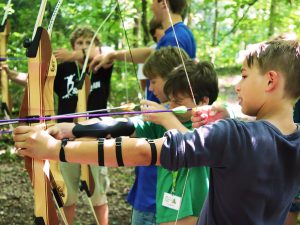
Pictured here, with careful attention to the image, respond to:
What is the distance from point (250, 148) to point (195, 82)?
0.77 meters

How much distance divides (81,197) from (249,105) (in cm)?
315

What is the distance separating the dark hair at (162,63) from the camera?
2.08 m

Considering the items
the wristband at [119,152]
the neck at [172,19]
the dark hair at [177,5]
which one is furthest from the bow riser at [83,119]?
the wristband at [119,152]

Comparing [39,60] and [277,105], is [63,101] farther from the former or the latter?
[277,105]

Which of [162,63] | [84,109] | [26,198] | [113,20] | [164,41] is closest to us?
[162,63]

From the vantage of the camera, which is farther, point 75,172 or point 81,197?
point 81,197

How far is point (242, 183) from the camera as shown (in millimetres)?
1126

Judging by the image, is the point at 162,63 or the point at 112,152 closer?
the point at 112,152

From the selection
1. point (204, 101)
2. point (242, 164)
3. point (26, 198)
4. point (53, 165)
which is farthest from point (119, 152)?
point (26, 198)

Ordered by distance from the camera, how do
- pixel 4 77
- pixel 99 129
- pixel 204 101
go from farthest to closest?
pixel 4 77, pixel 204 101, pixel 99 129

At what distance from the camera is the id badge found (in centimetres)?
166

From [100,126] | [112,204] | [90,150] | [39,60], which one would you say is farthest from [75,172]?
[90,150]

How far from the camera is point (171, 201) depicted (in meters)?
1.68

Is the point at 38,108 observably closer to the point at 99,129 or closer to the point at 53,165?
the point at 99,129
